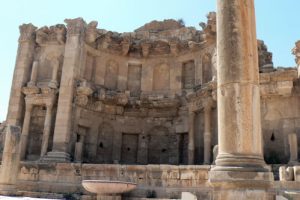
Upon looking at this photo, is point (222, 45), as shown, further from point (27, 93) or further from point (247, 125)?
point (27, 93)

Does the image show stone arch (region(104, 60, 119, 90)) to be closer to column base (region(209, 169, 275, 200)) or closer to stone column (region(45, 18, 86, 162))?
Result: stone column (region(45, 18, 86, 162))

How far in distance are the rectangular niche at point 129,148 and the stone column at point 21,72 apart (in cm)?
715

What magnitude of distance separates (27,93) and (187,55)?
11177 millimetres

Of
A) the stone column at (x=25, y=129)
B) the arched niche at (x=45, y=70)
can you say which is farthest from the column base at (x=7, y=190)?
the arched niche at (x=45, y=70)

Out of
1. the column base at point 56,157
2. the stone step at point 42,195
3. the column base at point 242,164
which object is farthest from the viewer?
the column base at point 56,157

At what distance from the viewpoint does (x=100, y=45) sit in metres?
23.5

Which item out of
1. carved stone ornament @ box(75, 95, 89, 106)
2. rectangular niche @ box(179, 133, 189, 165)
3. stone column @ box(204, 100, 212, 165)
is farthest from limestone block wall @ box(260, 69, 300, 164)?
carved stone ornament @ box(75, 95, 89, 106)

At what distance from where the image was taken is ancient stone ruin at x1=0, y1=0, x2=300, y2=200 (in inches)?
589

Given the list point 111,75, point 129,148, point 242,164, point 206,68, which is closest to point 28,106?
point 111,75

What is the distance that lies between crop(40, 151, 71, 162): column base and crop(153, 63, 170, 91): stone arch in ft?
27.8

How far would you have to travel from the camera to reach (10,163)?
14.9 m

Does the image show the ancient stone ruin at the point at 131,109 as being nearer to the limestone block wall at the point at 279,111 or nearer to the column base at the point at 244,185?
the limestone block wall at the point at 279,111

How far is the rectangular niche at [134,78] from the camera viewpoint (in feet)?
80.5

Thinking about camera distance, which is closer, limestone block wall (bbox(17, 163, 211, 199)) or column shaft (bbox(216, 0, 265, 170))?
column shaft (bbox(216, 0, 265, 170))
